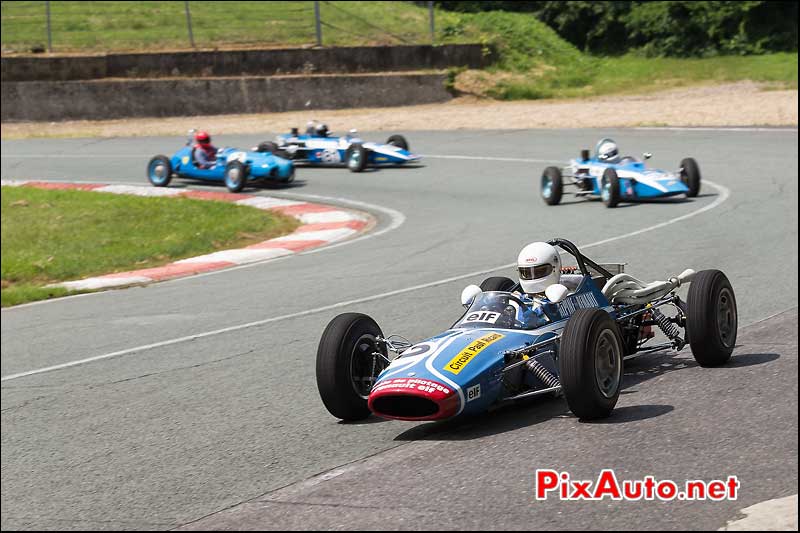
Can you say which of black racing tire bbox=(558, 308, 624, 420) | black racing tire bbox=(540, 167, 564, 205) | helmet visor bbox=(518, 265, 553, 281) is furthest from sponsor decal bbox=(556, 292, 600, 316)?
black racing tire bbox=(540, 167, 564, 205)

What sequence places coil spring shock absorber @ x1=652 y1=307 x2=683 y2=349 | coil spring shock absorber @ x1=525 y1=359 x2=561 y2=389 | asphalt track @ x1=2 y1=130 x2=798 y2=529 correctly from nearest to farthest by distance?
asphalt track @ x1=2 y1=130 x2=798 y2=529
coil spring shock absorber @ x1=525 y1=359 x2=561 y2=389
coil spring shock absorber @ x1=652 y1=307 x2=683 y2=349

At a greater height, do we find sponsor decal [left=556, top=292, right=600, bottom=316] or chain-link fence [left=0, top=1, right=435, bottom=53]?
chain-link fence [left=0, top=1, right=435, bottom=53]

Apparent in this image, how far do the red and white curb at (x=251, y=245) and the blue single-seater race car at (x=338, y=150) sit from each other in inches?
97.4

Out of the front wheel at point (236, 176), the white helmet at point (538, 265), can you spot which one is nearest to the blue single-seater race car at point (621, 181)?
the front wheel at point (236, 176)

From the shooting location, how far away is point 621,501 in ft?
15.0

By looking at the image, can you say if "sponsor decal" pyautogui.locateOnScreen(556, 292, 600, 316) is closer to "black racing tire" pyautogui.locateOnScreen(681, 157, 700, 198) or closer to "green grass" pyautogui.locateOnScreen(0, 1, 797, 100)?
"black racing tire" pyautogui.locateOnScreen(681, 157, 700, 198)

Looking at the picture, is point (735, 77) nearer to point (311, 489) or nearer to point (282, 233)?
point (282, 233)

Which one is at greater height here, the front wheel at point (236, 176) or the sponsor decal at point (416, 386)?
the front wheel at point (236, 176)

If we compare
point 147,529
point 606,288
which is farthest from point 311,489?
point 606,288

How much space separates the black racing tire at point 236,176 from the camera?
66.5 feet

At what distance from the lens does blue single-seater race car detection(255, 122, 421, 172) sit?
21.8 m

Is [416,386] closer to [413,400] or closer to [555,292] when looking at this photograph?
[413,400]

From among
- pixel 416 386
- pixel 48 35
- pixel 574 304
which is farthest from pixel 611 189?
pixel 48 35

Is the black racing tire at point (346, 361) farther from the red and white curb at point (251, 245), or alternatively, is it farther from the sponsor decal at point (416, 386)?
the red and white curb at point (251, 245)
